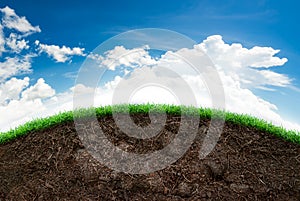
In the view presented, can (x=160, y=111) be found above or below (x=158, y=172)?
above

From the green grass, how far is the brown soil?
263 mm

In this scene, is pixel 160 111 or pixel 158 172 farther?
pixel 160 111

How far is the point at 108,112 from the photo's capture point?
7.62 m

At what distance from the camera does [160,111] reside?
7.57m

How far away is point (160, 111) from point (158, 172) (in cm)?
167

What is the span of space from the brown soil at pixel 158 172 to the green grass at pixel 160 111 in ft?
0.86

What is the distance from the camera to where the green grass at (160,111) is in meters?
7.63

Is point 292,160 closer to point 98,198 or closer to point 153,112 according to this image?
point 153,112

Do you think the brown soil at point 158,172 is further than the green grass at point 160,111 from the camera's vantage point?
No

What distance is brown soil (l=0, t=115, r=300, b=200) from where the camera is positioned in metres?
6.03

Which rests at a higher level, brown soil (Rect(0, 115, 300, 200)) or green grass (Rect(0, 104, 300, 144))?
green grass (Rect(0, 104, 300, 144))

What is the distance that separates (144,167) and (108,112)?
Result: 1.78 meters

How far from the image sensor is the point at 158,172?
6.21 metres

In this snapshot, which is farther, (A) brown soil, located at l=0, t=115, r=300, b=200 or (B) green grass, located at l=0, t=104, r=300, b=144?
(B) green grass, located at l=0, t=104, r=300, b=144
